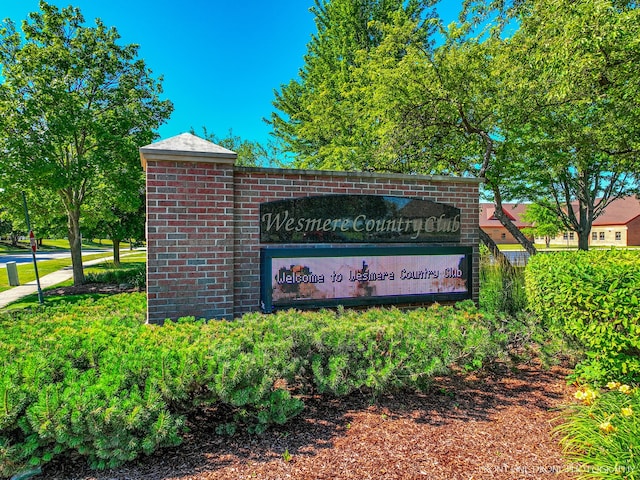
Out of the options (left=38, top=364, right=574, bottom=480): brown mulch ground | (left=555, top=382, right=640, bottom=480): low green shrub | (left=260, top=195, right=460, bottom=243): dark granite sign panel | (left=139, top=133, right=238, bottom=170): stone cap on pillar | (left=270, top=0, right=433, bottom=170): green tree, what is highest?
(left=270, top=0, right=433, bottom=170): green tree

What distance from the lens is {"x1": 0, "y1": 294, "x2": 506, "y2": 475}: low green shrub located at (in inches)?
85.9

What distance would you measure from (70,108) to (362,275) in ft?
32.2

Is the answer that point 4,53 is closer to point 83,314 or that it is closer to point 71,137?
point 71,137

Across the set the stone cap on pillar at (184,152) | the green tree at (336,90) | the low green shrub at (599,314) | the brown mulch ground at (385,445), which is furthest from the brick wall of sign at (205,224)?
the green tree at (336,90)

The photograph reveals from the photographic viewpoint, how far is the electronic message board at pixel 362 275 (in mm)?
4559

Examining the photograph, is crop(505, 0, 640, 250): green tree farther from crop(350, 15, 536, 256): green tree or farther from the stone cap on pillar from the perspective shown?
the stone cap on pillar

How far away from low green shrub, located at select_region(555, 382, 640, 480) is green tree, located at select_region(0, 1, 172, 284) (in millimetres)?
11258

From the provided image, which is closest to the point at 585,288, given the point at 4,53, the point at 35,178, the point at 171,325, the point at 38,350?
the point at 171,325

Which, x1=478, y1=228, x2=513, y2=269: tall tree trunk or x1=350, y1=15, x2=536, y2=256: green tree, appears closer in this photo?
x1=478, y1=228, x2=513, y2=269: tall tree trunk

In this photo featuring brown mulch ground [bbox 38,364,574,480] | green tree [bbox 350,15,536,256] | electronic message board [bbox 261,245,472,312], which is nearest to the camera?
brown mulch ground [bbox 38,364,574,480]

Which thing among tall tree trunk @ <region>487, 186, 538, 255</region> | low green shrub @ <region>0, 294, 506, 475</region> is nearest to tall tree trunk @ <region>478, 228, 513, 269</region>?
tall tree trunk @ <region>487, 186, 538, 255</region>

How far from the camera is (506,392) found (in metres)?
3.60

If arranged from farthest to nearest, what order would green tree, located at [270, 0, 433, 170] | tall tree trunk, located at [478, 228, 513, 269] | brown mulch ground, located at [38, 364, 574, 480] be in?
green tree, located at [270, 0, 433, 170], tall tree trunk, located at [478, 228, 513, 269], brown mulch ground, located at [38, 364, 574, 480]

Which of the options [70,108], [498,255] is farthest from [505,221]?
[70,108]
